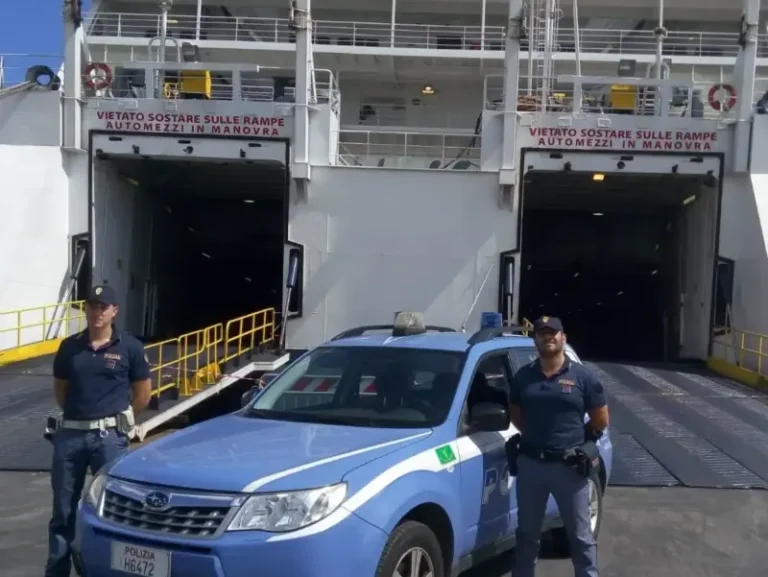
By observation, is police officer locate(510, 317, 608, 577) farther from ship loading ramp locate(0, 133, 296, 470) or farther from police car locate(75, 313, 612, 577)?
ship loading ramp locate(0, 133, 296, 470)

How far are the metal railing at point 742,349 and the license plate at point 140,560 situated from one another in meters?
13.5

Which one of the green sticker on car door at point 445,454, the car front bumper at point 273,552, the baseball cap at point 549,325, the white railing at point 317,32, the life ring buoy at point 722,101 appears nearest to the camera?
the car front bumper at point 273,552

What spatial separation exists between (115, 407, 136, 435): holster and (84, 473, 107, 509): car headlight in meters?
0.63

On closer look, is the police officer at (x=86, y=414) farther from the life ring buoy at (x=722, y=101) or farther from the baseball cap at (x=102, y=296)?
the life ring buoy at (x=722, y=101)

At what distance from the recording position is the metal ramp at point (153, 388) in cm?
944

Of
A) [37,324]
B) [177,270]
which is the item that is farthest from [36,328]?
[177,270]

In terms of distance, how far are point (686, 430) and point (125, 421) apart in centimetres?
805

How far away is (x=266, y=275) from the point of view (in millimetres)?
29969

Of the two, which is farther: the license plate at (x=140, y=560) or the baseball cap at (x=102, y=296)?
the baseball cap at (x=102, y=296)

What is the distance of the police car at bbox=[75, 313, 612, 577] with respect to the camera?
384 centimetres

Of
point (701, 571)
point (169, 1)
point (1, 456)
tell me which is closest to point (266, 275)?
point (169, 1)

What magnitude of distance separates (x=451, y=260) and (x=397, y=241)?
1171 mm

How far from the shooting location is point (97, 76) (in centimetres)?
1811

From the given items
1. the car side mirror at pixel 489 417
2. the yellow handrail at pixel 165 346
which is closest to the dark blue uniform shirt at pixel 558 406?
the car side mirror at pixel 489 417
